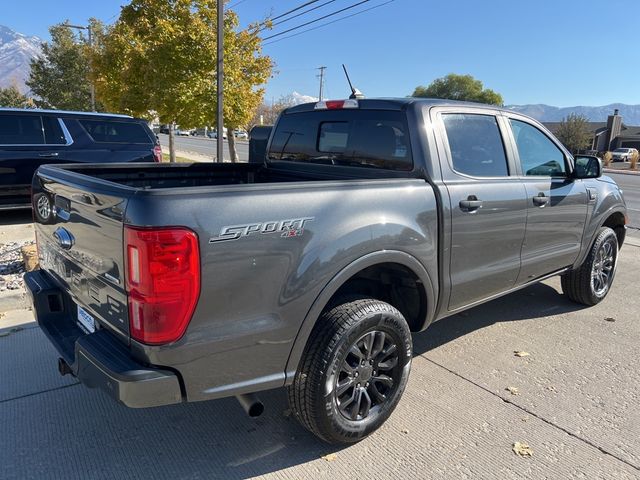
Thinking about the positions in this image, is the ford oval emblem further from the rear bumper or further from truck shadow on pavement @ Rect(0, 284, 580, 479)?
truck shadow on pavement @ Rect(0, 284, 580, 479)

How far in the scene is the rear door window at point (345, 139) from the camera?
3.31 meters

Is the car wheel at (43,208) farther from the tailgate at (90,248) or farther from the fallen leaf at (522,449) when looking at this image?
the fallen leaf at (522,449)

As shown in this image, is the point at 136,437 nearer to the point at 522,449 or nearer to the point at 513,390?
the point at 522,449

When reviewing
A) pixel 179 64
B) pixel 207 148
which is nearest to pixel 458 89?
pixel 207 148

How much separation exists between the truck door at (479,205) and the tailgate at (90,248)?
1.97 metres

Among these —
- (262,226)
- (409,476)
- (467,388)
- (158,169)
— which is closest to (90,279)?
(262,226)

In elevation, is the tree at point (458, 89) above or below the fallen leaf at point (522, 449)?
above

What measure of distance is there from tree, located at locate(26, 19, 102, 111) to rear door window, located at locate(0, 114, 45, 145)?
2013 cm

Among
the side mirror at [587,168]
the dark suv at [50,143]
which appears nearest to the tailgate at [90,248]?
the side mirror at [587,168]

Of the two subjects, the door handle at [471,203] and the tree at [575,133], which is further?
the tree at [575,133]

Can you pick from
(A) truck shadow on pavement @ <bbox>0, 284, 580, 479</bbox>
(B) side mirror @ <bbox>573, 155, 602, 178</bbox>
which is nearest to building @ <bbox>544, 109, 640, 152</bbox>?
(B) side mirror @ <bbox>573, 155, 602, 178</bbox>

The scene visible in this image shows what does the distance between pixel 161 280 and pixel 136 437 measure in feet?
4.34

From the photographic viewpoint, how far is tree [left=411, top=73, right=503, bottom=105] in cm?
8525

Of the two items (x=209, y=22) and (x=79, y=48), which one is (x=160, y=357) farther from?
(x=79, y=48)
